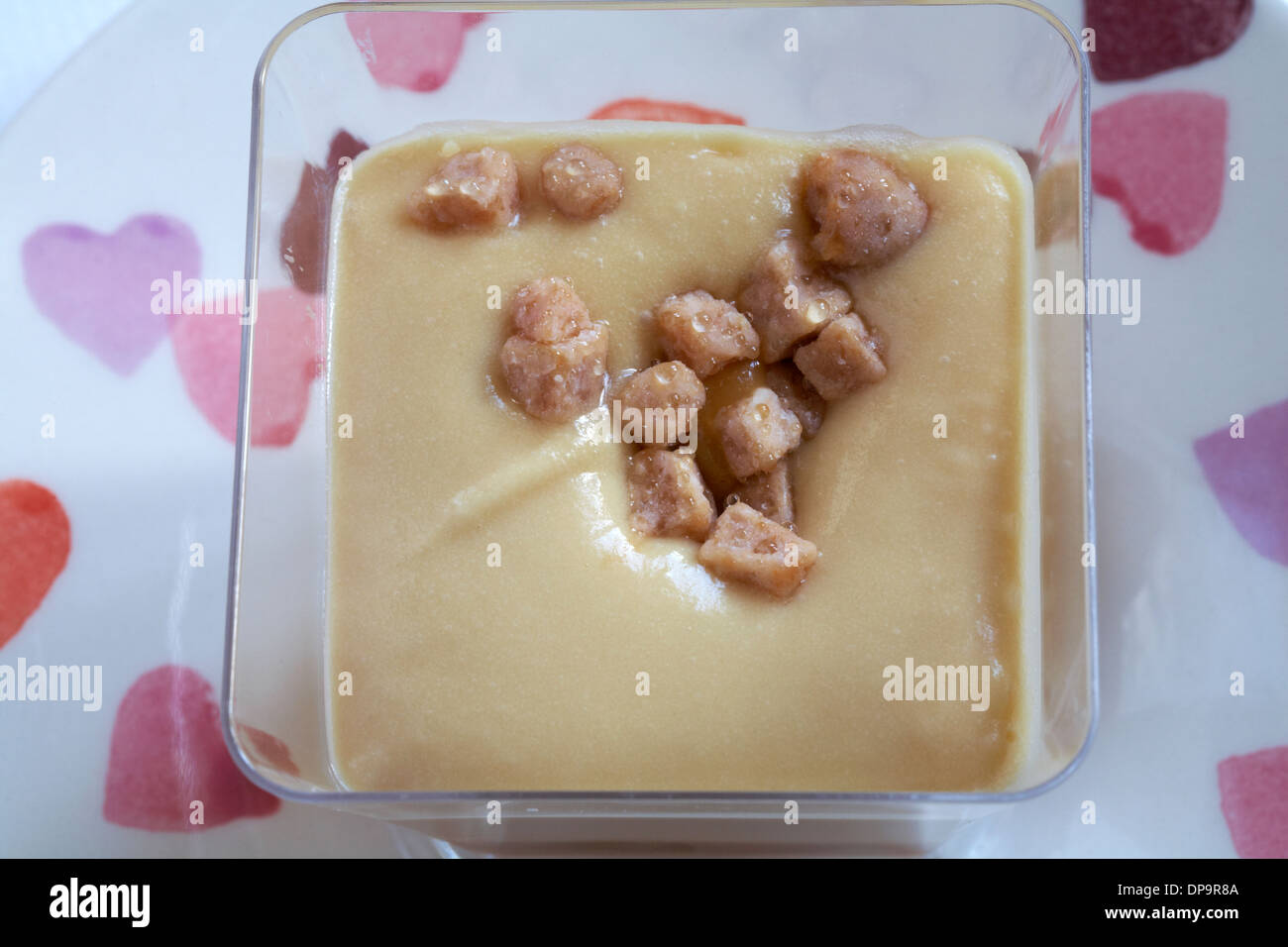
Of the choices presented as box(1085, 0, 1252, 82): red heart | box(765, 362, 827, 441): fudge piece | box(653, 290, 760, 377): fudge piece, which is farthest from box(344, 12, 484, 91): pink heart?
box(1085, 0, 1252, 82): red heart

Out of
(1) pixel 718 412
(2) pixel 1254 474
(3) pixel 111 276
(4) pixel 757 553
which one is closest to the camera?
(4) pixel 757 553

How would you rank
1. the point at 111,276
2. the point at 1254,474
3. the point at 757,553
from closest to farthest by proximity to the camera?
the point at 757,553 → the point at 1254,474 → the point at 111,276

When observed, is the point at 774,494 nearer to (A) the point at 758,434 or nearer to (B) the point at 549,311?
(A) the point at 758,434

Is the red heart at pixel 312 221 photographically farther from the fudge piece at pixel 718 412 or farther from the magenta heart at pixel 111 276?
the fudge piece at pixel 718 412

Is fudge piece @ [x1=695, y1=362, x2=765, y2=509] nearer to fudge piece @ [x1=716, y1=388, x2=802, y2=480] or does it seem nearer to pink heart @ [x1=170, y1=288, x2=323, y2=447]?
fudge piece @ [x1=716, y1=388, x2=802, y2=480]

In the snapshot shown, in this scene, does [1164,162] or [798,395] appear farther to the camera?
[1164,162]

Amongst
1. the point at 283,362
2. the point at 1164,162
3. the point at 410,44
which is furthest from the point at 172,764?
the point at 1164,162

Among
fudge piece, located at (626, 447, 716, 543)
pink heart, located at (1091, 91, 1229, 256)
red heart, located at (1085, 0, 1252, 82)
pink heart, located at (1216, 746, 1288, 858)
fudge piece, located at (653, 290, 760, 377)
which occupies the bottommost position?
pink heart, located at (1216, 746, 1288, 858)

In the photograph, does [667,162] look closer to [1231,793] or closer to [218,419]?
[218,419]
